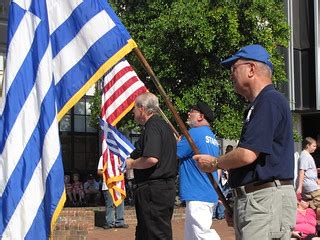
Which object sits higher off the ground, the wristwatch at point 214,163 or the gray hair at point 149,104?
the gray hair at point 149,104

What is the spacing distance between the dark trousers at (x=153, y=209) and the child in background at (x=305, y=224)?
2.37 metres

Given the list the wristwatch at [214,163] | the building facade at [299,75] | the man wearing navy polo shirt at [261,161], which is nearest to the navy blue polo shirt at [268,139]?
the man wearing navy polo shirt at [261,161]

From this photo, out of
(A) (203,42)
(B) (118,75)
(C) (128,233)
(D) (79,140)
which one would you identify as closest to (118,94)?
(B) (118,75)

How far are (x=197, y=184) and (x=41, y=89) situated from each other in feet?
10.00

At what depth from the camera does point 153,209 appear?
6609mm

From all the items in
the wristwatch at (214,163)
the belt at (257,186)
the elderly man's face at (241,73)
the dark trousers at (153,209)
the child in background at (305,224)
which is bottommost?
the child in background at (305,224)

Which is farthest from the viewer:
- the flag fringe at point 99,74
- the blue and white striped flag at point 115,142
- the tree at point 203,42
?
the tree at point 203,42

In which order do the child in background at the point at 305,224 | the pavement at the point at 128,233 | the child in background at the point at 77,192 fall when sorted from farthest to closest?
the child in background at the point at 77,192 → the pavement at the point at 128,233 → the child in background at the point at 305,224

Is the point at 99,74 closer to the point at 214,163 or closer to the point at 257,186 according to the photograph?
the point at 214,163

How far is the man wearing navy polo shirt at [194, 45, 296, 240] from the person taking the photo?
13.5ft

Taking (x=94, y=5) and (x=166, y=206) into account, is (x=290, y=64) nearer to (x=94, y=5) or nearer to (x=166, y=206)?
(x=166, y=206)

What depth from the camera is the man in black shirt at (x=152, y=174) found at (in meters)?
6.56

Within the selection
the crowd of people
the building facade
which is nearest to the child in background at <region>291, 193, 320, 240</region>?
the crowd of people

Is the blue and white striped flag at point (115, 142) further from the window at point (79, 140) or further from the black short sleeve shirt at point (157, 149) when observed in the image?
the window at point (79, 140)
